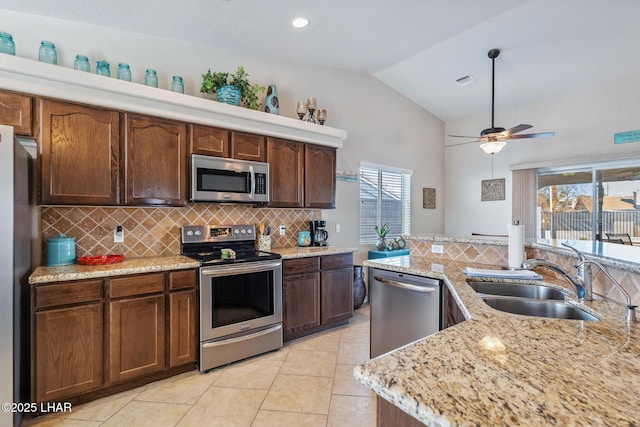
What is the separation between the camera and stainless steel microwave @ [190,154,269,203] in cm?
282

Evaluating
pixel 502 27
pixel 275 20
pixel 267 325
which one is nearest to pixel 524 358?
pixel 267 325

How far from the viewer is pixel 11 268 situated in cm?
180

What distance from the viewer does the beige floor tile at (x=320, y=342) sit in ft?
10.0

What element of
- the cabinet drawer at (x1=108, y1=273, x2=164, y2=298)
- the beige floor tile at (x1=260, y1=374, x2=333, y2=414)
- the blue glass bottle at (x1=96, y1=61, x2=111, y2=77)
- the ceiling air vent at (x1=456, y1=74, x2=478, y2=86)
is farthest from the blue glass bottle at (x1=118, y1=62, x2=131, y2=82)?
the ceiling air vent at (x1=456, y1=74, x2=478, y2=86)

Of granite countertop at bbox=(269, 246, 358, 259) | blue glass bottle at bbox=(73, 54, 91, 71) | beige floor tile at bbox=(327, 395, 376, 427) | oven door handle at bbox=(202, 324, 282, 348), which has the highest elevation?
blue glass bottle at bbox=(73, 54, 91, 71)

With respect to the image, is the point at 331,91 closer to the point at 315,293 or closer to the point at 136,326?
the point at 315,293

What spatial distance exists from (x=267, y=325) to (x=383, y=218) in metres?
2.79

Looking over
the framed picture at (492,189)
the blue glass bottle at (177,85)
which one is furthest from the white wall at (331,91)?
the framed picture at (492,189)

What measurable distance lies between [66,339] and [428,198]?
5443 mm

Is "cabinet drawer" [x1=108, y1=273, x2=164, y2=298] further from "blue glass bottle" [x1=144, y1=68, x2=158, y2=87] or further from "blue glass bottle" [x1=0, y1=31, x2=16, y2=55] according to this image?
"blue glass bottle" [x1=0, y1=31, x2=16, y2=55]

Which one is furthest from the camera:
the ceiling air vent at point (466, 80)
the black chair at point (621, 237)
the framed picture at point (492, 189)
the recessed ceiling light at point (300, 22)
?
the framed picture at point (492, 189)

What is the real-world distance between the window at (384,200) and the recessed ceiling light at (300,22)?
2087 mm

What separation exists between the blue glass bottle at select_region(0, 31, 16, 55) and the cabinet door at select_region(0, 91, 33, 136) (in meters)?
0.36

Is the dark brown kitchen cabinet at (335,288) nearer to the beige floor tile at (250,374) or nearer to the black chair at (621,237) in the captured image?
the beige floor tile at (250,374)
